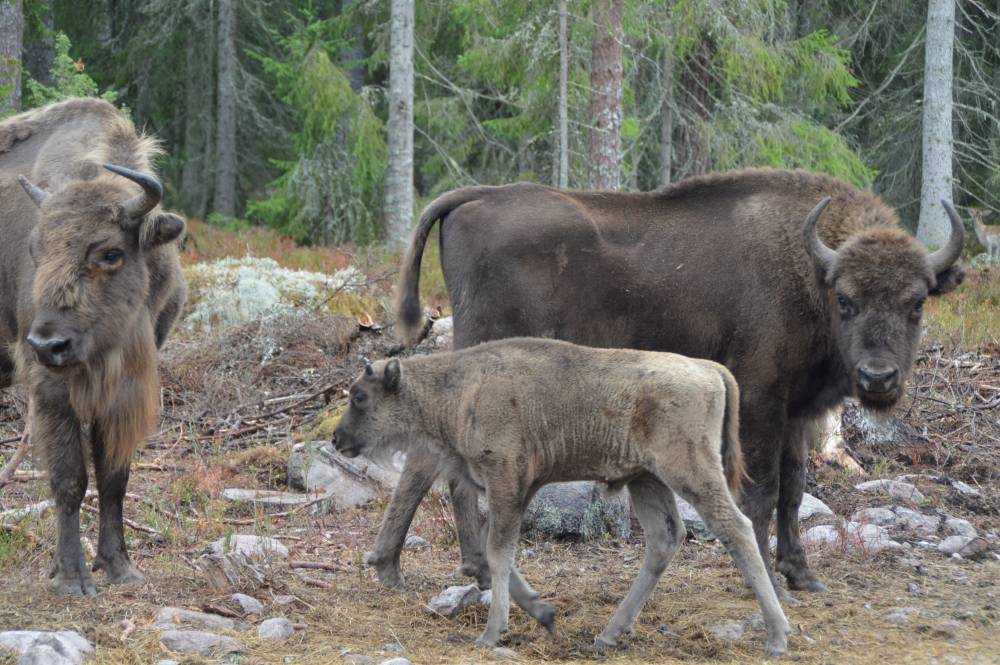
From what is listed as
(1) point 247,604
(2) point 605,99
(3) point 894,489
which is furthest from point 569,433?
(2) point 605,99

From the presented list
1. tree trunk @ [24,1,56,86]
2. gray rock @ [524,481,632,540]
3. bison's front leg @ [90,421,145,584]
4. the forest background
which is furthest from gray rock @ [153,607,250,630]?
tree trunk @ [24,1,56,86]

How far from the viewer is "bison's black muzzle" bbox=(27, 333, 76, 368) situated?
5785 mm

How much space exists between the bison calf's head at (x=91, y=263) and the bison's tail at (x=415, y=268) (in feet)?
5.08

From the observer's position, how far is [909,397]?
1032 centimetres

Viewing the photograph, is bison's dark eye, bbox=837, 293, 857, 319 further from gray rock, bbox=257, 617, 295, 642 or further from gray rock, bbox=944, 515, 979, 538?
gray rock, bbox=257, 617, 295, 642

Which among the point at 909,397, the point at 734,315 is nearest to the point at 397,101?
the point at 909,397

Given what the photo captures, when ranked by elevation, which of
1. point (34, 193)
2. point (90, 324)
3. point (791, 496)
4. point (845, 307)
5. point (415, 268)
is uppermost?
point (34, 193)

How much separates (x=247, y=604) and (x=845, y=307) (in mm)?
4005

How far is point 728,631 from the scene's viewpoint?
19.3 ft

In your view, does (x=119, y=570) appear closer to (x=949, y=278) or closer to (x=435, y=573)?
(x=435, y=573)

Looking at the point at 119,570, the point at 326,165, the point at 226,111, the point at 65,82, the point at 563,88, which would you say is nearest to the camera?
the point at 119,570

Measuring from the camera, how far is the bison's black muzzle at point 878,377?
6438 millimetres

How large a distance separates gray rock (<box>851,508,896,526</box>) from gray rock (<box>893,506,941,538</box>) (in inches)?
2.3

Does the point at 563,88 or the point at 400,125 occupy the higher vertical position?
the point at 563,88
